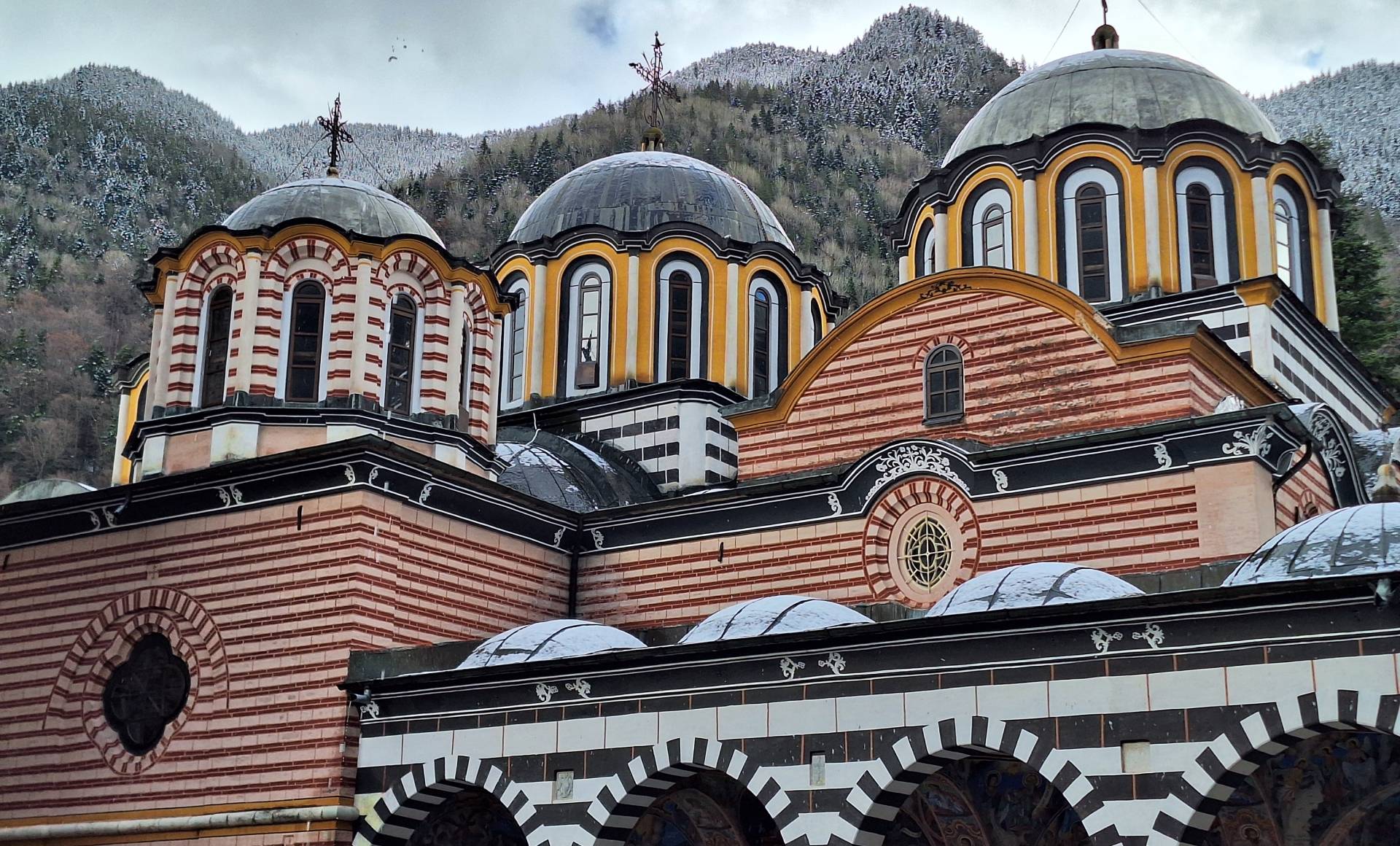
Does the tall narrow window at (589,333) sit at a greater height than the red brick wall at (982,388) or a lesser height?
greater

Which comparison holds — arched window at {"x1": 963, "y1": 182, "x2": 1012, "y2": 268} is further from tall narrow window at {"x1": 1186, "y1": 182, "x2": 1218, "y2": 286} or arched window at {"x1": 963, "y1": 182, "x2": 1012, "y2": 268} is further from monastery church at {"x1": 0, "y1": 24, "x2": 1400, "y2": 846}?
tall narrow window at {"x1": 1186, "y1": 182, "x2": 1218, "y2": 286}

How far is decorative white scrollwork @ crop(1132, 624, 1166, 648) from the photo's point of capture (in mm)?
13648

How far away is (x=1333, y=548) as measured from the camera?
1388 cm

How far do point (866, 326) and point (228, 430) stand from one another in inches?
329

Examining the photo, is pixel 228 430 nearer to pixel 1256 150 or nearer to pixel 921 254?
pixel 921 254

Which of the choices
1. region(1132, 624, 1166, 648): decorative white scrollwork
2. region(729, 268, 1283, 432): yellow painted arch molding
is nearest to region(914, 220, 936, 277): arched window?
region(729, 268, 1283, 432): yellow painted arch molding

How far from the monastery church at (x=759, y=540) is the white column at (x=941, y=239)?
0.29ft

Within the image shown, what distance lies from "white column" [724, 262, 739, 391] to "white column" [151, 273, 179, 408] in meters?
8.56

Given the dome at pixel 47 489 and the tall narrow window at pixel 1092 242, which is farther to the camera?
the dome at pixel 47 489

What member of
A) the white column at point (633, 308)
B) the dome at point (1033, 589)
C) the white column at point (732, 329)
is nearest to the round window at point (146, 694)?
the white column at point (633, 308)

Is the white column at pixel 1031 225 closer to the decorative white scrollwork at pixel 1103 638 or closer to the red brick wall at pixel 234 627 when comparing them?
the red brick wall at pixel 234 627

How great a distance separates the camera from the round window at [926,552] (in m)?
19.4

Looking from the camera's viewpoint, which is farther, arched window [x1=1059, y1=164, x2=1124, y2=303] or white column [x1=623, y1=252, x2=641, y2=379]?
white column [x1=623, y1=252, x2=641, y2=379]

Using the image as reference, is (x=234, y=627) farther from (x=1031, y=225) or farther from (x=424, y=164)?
(x=424, y=164)
